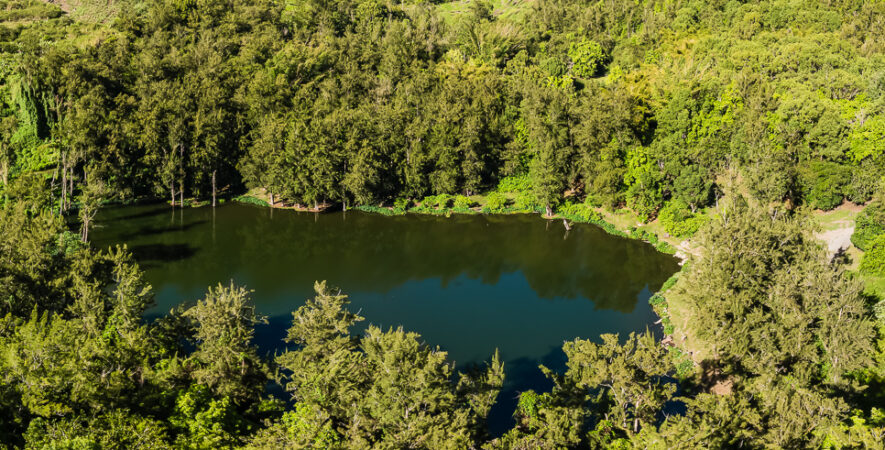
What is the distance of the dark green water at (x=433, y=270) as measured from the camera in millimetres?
52562

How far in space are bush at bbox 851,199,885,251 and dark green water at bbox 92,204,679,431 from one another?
18142mm

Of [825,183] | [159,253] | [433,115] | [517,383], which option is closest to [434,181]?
[433,115]

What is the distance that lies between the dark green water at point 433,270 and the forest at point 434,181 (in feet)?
13.3

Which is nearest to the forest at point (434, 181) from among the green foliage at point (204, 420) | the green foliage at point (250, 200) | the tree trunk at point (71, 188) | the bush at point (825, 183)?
the green foliage at point (204, 420)

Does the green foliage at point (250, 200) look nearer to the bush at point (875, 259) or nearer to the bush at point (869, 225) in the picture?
the bush at point (875, 259)

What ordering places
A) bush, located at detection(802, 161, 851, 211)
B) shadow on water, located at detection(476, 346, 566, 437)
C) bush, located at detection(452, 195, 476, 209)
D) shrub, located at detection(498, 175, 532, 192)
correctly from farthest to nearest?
shrub, located at detection(498, 175, 532, 192)
bush, located at detection(452, 195, 476, 209)
bush, located at detection(802, 161, 851, 211)
shadow on water, located at detection(476, 346, 566, 437)

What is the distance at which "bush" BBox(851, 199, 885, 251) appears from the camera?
54.8 m

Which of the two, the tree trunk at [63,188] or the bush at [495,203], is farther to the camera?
the bush at [495,203]

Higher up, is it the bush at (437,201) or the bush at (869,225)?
the bush at (869,225)

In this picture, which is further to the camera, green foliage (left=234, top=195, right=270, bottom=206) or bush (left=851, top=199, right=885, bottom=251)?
green foliage (left=234, top=195, right=270, bottom=206)

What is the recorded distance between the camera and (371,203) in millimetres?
86438

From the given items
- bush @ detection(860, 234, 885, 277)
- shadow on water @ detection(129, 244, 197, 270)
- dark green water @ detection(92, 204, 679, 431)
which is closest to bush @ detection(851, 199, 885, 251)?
bush @ detection(860, 234, 885, 277)

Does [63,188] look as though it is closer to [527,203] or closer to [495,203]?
[495,203]

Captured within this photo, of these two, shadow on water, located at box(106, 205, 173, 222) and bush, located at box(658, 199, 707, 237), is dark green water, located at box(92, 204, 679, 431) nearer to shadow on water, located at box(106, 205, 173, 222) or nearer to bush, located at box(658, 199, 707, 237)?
shadow on water, located at box(106, 205, 173, 222)
